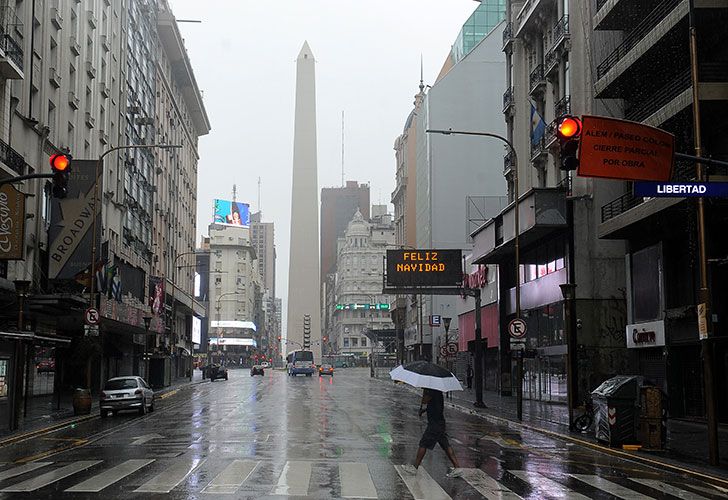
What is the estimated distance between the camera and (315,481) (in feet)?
45.4

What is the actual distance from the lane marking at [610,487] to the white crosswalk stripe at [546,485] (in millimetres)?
589

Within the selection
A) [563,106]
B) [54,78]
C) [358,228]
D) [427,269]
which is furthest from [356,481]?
[358,228]

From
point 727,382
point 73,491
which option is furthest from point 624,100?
point 73,491

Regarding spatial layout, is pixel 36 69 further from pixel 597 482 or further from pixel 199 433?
pixel 597 482

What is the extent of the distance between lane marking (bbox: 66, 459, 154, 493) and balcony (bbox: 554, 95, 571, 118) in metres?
25.6

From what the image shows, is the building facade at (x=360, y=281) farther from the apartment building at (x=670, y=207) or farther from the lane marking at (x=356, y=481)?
the lane marking at (x=356, y=481)

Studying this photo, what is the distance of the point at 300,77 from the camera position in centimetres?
12275

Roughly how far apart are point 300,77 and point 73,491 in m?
114

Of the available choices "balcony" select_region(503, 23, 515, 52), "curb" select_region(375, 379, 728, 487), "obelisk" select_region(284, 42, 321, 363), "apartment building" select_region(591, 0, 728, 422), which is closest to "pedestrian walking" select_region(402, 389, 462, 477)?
"curb" select_region(375, 379, 728, 487)

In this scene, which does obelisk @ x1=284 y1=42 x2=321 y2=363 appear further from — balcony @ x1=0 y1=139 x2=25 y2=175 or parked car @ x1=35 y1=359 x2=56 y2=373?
balcony @ x1=0 y1=139 x2=25 y2=175

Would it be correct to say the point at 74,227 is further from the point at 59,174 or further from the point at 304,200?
the point at 304,200

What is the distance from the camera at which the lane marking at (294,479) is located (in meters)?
12.6

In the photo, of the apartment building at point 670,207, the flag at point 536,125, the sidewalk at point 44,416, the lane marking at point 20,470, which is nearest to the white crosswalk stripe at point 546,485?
the lane marking at point 20,470

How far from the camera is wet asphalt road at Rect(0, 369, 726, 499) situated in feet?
42.5
